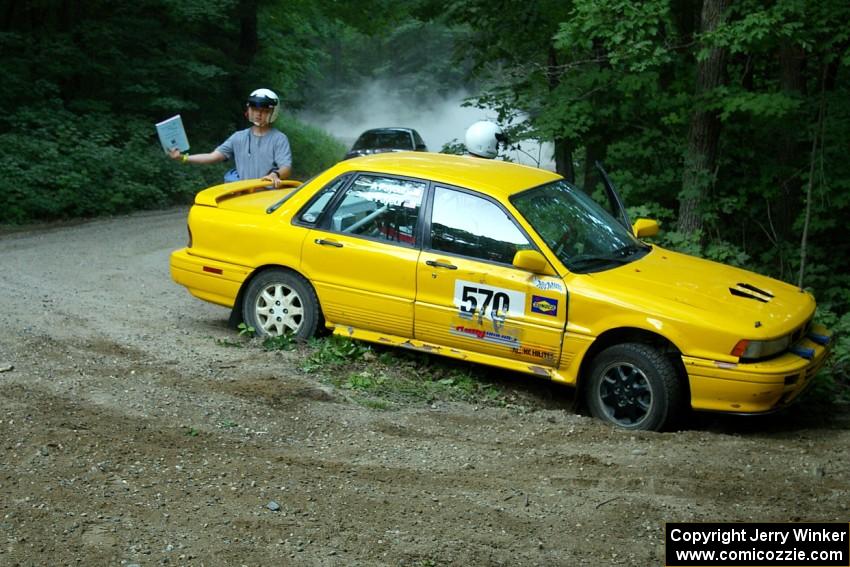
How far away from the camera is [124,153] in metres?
21.1

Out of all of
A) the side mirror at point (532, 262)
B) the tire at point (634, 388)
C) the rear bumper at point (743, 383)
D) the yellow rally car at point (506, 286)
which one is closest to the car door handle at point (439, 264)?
the yellow rally car at point (506, 286)

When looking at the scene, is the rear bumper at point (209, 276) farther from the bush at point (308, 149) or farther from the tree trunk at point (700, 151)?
the bush at point (308, 149)

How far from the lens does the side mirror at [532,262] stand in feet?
23.6

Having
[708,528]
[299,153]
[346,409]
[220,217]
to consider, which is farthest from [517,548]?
[299,153]

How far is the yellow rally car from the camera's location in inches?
275

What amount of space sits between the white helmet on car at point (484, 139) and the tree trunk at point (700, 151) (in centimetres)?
304

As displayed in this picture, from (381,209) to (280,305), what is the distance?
47.2 inches

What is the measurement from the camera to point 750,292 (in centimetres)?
748

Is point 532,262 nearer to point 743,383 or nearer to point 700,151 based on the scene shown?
point 743,383

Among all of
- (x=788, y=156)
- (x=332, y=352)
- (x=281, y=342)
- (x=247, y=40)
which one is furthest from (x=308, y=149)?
(x=332, y=352)

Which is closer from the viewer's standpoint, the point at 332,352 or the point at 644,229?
the point at 332,352

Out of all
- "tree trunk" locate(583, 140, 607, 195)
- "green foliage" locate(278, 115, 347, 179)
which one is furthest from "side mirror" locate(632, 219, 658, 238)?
"green foliage" locate(278, 115, 347, 179)

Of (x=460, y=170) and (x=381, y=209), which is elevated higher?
(x=460, y=170)

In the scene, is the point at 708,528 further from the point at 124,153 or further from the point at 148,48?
the point at 148,48
